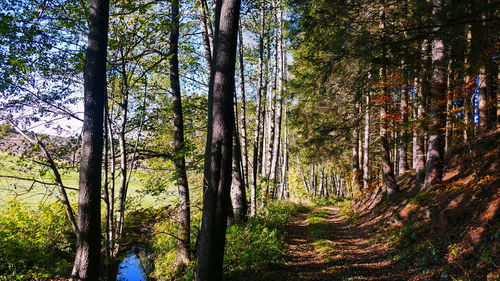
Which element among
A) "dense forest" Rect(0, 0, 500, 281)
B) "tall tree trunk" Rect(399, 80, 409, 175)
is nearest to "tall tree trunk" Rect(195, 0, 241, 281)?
"dense forest" Rect(0, 0, 500, 281)

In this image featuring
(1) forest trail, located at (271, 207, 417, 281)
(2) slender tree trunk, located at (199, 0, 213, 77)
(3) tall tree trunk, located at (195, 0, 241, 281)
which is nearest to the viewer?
(3) tall tree trunk, located at (195, 0, 241, 281)

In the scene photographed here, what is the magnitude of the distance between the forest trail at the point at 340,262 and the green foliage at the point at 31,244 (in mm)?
5720

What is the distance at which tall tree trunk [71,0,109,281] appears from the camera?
504 cm

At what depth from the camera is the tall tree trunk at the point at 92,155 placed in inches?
198

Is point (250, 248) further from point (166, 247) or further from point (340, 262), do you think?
point (166, 247)

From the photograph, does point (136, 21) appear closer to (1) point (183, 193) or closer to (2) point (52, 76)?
(2) point (52, 76)

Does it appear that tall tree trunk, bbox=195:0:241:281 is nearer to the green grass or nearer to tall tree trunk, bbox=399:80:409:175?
the green grass

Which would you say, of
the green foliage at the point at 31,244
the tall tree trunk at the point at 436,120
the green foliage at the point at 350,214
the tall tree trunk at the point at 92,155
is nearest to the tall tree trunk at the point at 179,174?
the tall tree trunk at the point at 92,155

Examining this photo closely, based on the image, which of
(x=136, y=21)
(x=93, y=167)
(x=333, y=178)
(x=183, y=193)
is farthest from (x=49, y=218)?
(x=333, y=178)

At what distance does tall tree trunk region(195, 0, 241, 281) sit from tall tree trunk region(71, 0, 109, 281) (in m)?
1.93

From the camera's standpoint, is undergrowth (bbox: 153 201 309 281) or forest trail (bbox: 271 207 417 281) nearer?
forest trail (bbox: 271 207 417 281)

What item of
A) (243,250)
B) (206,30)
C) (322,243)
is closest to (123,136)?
(206,30)

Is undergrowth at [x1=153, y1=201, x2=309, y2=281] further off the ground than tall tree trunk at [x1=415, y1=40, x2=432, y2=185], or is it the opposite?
tall tree trunk at [x1=415, y1=40, x2=432, y2=185]

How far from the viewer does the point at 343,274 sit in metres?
6.48
